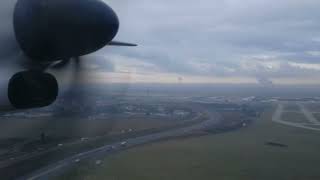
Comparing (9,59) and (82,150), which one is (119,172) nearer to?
(82,150)

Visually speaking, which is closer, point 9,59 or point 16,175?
point 9,59

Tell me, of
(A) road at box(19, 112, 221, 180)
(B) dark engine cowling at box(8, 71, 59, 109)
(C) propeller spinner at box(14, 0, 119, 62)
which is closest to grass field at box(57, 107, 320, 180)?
(A) road at box(19, 112, 221, 180)

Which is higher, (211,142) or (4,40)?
(4,40)

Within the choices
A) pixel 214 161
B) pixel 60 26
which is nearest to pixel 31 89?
pixel 60 26

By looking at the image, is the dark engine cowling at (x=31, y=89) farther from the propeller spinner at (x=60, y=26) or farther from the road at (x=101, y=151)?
the road at (x=101, y=151)

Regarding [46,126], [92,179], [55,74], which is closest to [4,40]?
[55,74]

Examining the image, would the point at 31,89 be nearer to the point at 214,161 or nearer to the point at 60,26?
the point at 60,26

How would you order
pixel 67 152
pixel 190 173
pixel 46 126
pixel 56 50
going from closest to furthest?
pixel 56 50
pixel 46 126
pixel 190 173
pixel 67 152
